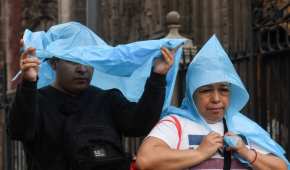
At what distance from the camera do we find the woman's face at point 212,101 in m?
5.15

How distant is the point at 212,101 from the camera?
5145 millimetres

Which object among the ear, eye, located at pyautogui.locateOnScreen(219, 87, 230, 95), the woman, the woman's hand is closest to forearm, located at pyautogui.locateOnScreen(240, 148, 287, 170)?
the woman

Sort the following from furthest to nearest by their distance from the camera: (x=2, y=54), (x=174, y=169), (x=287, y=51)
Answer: (x=2, y=54) < (x=287, y=51) < (x=174, y=169)

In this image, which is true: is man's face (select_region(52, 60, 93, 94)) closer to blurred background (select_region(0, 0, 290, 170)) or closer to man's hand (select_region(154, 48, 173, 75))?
man's hand (select_region(154, 48, 173, 75))

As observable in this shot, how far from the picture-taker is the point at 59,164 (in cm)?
536

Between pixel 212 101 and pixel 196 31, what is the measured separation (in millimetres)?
9361

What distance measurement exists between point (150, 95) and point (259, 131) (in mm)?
637

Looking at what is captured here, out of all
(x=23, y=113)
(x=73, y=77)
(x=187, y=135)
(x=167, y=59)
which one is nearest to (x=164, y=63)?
(x=167, y=59)

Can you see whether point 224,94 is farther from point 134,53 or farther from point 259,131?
point 134,53

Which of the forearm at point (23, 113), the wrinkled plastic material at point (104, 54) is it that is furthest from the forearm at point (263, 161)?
the forearm at point (23, 113)

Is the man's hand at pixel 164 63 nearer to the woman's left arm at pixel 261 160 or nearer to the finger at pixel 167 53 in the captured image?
the finger at pixel 167 53

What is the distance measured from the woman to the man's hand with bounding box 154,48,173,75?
0.13m

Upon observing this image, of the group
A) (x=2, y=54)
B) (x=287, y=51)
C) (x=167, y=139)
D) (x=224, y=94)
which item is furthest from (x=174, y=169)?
(x=2, y=54)

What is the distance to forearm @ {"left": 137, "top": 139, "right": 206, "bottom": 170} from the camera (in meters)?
4.95
